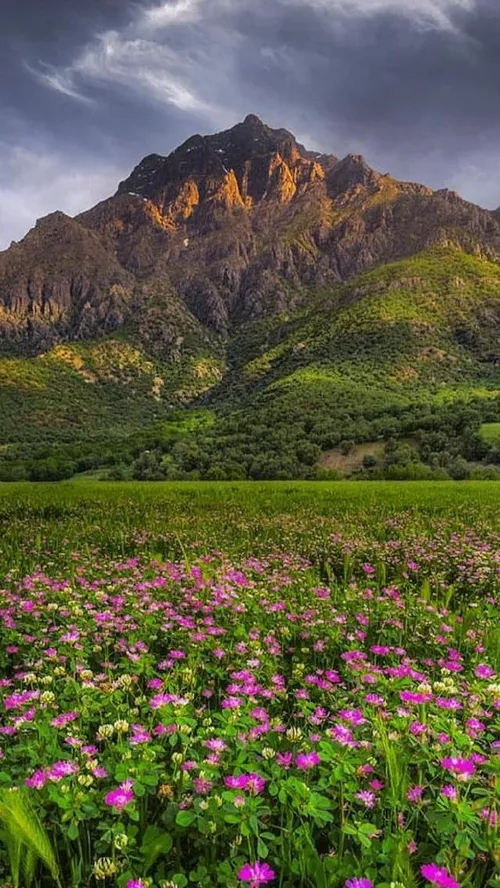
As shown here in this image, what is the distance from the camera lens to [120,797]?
2.39m

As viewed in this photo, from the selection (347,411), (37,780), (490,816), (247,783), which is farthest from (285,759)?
(347,411)

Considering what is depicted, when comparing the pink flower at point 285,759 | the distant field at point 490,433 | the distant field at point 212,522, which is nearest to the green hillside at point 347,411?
the distant field at point 490,433

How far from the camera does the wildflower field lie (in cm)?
229

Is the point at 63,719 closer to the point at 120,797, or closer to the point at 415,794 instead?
the point at 120,797

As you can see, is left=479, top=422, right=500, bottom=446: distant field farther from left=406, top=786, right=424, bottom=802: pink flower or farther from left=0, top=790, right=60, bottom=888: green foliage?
left=0, top=790, right=60, bottom=888: green foliage

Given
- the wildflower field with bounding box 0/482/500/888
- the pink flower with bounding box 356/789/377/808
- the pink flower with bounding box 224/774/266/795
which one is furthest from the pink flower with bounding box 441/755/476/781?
the pink flower with bounding box 224/774/266/795

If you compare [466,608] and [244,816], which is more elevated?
[244,816]

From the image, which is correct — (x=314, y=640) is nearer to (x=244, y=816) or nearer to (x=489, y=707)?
(x=489, y=707)

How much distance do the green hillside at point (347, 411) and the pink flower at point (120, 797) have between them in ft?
175

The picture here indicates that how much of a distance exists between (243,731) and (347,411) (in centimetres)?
10531

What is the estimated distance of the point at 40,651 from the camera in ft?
15.4

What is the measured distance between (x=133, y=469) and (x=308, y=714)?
77903 millimetres

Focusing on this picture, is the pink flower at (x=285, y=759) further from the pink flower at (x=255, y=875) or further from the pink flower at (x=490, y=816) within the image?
the pink flower at (x=490, y=816)

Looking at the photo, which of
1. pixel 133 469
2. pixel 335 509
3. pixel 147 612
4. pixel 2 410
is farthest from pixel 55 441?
pixel 147 612
